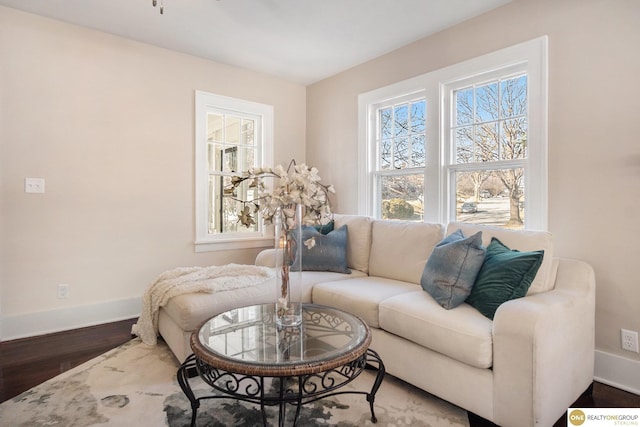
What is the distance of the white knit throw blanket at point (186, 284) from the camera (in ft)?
7.94

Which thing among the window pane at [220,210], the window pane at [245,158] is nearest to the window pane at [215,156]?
the window pane at [220,210]

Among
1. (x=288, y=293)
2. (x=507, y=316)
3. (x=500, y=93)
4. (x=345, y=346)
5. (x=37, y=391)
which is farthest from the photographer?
(x=500, y=93)

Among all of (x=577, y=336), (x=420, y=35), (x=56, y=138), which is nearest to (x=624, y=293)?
(x=577, y=336)

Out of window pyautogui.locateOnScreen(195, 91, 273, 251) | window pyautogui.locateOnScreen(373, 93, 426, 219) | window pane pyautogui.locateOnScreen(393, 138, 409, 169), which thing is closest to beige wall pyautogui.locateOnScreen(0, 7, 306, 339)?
window pyautogui.locateOnScreen(195, 91, 273, 251)

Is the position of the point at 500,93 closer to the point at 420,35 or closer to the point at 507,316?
the point at 420,35

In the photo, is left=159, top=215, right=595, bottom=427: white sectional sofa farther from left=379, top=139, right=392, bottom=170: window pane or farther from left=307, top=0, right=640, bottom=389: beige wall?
left=379, top=139, right=392, bottom=170: window pane

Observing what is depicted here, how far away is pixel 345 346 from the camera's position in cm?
155

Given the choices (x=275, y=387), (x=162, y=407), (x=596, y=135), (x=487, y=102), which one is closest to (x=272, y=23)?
(x=487, y=102)

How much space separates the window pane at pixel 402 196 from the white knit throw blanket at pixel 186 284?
1.55 meters

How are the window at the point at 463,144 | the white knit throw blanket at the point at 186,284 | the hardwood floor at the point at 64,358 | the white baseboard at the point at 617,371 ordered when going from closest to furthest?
the hardwood floor at the point at 64,358
the white baseboard at the point at 617,371
the white knit throw blanket at the point at 186,284
the window at the point at 463,144

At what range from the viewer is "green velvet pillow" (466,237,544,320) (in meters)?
1.90

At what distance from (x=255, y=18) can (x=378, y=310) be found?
254cm

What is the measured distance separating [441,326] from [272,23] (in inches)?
108

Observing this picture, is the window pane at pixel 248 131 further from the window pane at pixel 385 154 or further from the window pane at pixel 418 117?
the window pane at pixel 418 117
